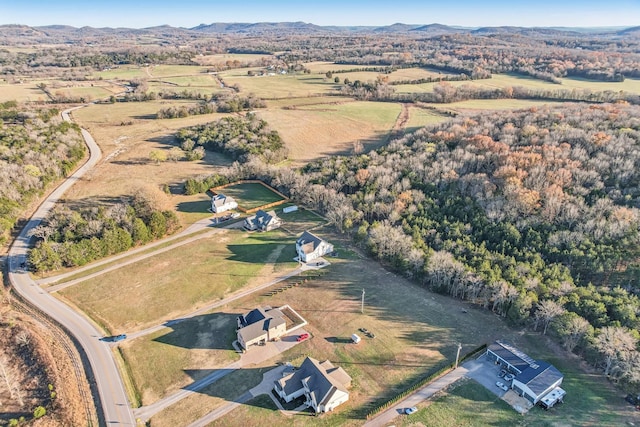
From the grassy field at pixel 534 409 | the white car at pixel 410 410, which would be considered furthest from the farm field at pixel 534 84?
the white car at pixel 410 410

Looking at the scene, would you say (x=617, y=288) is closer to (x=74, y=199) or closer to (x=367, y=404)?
(x=367, y=404)

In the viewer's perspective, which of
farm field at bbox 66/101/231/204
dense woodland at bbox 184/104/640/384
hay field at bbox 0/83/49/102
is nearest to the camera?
dense woodland at bbox 184/104/640/384

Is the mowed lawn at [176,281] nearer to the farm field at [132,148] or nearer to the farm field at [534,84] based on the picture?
the farm field at [132,148]

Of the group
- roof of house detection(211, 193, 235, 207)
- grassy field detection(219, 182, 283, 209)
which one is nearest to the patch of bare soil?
roof of house detection(211, 193, 235, 207)

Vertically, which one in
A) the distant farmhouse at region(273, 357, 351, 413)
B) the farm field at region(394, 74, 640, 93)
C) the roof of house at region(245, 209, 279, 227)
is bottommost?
the distant farmhouse at region(273, 357, 351, 413)

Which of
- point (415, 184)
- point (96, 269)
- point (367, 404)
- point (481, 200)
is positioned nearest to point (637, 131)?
point (481, 200)

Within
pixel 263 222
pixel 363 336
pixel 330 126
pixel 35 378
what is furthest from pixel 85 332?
pixel 330 126

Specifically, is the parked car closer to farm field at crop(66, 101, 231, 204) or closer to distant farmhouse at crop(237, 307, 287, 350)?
distant farmhouse at crop(237, 307, 287, 350)
